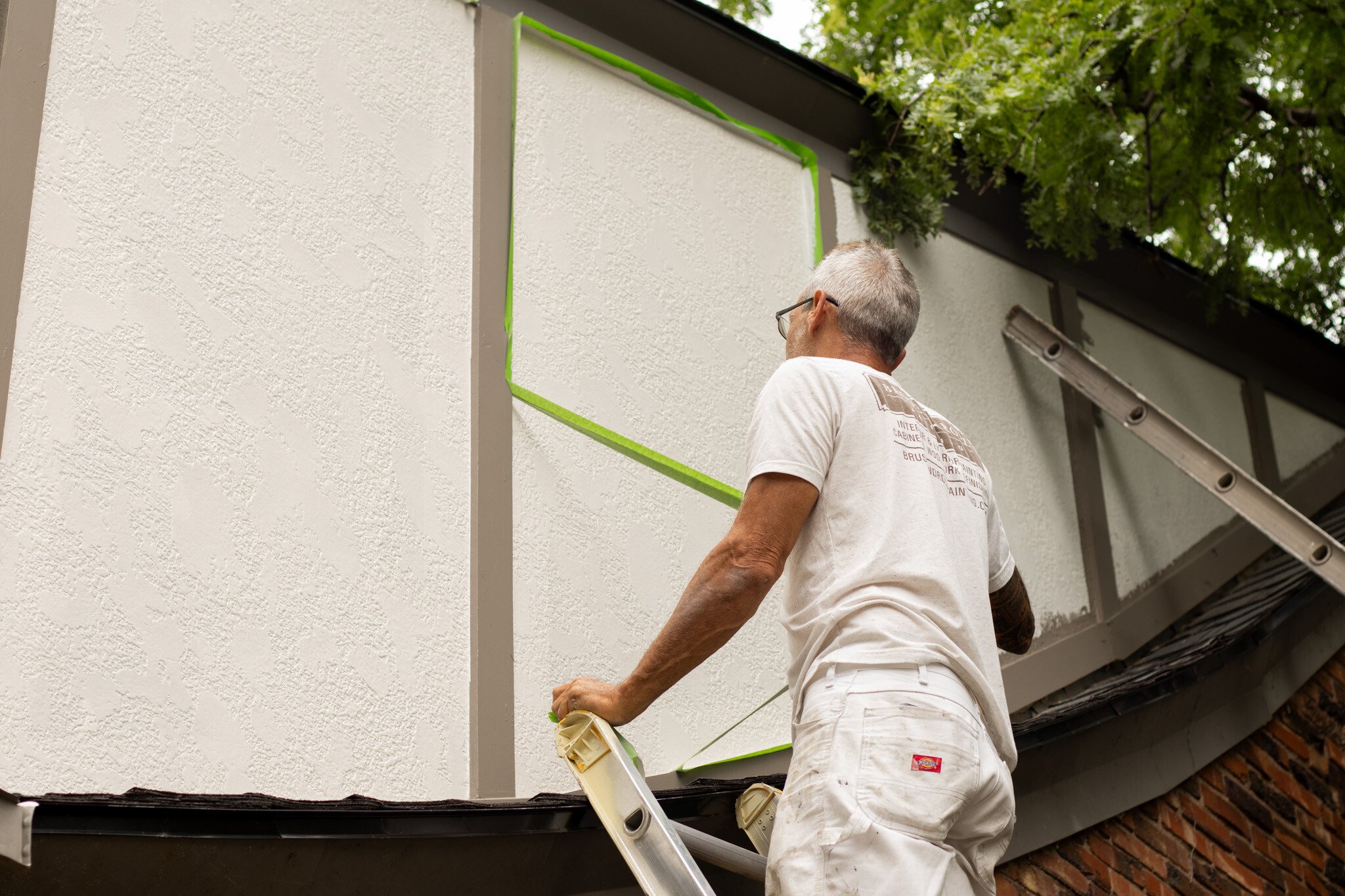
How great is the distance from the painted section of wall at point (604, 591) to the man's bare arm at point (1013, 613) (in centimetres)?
128

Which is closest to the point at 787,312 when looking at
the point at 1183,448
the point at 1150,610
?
the point at 1183,448

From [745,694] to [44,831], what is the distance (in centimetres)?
268

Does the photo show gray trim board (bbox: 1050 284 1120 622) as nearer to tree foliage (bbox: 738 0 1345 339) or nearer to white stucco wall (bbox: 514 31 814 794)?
tree foliage (bbox: 738 0 1345 339)

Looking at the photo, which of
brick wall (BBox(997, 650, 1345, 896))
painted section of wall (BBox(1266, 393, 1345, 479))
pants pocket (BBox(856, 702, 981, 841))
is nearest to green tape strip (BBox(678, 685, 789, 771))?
brick wall (BBox(997, 650, 1345, 896))

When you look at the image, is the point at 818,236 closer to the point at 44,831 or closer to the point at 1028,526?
the point at 1028,526

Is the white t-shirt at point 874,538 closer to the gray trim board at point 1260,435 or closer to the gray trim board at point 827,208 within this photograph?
the gray trim board at point 827,208

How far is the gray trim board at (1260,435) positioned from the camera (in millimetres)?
7883

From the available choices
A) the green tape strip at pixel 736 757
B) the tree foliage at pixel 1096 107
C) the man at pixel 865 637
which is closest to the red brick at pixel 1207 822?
the green tape strip at pixel 736 757

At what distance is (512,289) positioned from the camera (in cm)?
468

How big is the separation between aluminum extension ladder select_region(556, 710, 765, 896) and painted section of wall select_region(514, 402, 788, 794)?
1.18m

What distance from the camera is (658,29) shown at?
5.49m

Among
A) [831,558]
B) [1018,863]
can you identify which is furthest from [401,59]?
[1018,863]

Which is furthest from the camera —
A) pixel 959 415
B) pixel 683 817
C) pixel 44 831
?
pixel 959 415

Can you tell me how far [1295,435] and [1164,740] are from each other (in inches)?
138
